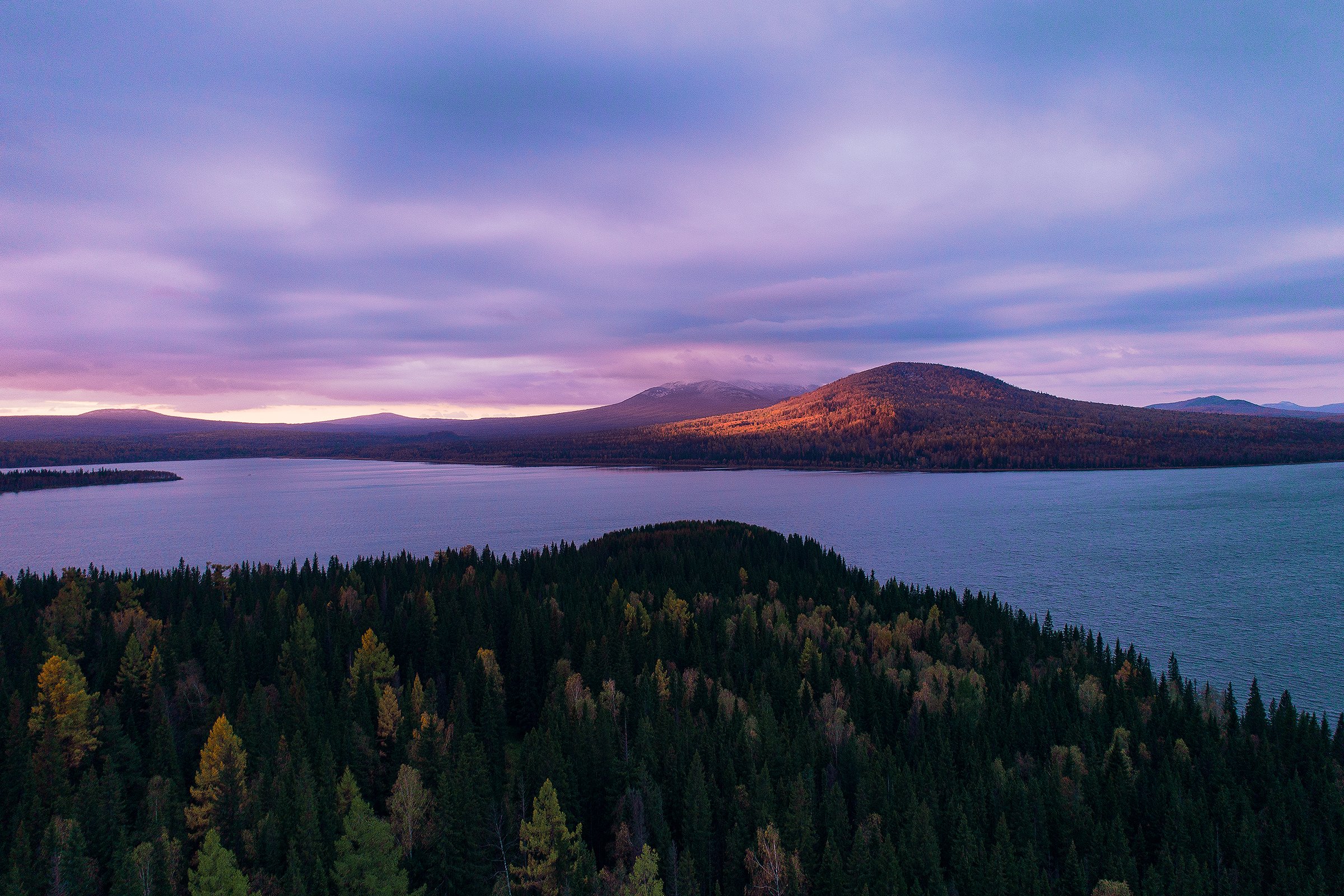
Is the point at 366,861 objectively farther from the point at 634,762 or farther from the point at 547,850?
the point at 634,762

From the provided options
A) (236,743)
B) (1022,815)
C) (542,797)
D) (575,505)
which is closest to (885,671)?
(1022,815)

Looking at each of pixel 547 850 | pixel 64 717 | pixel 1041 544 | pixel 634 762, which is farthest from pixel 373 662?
pixel 1041 544

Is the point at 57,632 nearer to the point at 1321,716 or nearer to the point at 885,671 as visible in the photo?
the point at 885,671

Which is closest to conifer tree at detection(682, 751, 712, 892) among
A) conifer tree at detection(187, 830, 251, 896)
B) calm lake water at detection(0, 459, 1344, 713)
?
conifer tree at detection(187, 830, 251, 896)

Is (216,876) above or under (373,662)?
under

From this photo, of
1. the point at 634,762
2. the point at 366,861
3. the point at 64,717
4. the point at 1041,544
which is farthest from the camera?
the point at 1041,544
